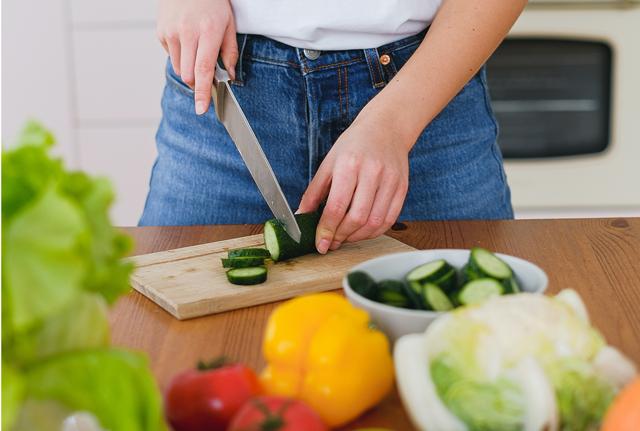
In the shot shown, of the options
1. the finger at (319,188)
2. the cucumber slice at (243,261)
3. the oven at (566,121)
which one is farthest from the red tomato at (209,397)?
the oven at (566,121)

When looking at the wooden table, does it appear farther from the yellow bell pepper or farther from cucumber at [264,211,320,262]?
cucumber at [264,211,320,262]

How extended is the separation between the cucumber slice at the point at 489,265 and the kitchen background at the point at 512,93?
1867 mm

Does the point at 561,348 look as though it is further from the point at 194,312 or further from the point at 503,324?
the point at 194,312

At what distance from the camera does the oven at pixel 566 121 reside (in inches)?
104

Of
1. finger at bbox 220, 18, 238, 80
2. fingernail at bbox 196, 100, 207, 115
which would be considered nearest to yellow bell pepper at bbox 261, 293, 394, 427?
fingernail at bbox 196, 100, 207, 115

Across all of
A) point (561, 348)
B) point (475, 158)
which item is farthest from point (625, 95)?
point (561, 348)

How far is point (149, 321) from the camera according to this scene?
1.05 m

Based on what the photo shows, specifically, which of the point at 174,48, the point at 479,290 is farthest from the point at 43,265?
the point at 174,48

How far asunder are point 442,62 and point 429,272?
54cm

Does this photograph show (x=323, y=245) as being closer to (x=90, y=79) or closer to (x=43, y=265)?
(x=43, y=265)

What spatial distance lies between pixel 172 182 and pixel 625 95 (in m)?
1.63

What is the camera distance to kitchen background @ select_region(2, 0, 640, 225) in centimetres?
264

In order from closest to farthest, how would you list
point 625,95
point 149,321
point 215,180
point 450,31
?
point 149,321, point 450,31, point 215,180, point 625,95

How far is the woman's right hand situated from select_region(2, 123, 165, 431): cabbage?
76cm
